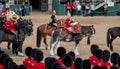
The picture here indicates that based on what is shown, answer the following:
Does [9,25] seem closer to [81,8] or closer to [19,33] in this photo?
[19,33]

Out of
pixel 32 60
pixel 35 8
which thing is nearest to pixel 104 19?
pixel 35 8

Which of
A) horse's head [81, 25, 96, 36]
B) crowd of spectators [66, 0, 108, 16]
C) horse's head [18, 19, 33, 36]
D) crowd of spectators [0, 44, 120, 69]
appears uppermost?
crowd of spectators [0, 44, 120, 69]

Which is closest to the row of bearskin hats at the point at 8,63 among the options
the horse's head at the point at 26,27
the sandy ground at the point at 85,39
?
the sandy ground at the point at 85,39

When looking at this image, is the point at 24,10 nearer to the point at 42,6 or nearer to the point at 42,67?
the point at 42,6

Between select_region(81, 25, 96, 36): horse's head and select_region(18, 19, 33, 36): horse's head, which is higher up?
select_region(18, 19, 33, 36): horse's head

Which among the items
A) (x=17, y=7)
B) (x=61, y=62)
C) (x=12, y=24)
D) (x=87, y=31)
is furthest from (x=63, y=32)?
(x=17, y=7)

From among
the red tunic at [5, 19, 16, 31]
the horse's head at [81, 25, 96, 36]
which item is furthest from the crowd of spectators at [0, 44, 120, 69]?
the horse's head at [81, 25, 96, 36]

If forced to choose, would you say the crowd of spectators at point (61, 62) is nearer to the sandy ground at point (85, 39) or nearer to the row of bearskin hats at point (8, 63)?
the row of bearskin hats at point (8, 63)

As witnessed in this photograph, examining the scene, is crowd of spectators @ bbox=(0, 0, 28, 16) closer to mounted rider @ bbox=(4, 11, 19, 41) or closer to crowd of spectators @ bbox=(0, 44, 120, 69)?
mounted rider @ bbox=(4, 11, 19, 41)

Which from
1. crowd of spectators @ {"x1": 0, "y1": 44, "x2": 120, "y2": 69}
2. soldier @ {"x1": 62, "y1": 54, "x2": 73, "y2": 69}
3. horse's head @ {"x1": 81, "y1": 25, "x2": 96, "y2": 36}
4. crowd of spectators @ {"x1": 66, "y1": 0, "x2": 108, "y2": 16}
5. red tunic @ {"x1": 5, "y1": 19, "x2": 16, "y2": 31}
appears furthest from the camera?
crowd of spectators @ {"x1": 66, "y1": 0, "x2": 108, "y2": 16}

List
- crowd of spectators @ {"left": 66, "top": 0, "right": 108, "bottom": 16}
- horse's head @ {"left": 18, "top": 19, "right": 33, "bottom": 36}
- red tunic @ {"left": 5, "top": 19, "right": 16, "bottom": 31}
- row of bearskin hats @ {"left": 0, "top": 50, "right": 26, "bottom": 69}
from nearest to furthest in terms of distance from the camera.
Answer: row of bearskin hats @ {"left": 0, "top": 50, "right": 26, "bottom": 69} → red tunic @ {"left": 5, "top": 19, "right": 16, "bottom": 31} → horse's head @ {"left": 18, "top": 19, "right": 33, "bottom": 36} → crowd of spectators @ {"left": 66, "top": 0, "right": 108, "bottom": 16}

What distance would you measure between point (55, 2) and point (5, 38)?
19598mm

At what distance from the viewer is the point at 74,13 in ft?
108

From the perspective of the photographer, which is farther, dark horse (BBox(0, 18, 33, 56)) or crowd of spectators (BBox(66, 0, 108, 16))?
crowd of spectators (BBox(66, 0, 108, 16))
